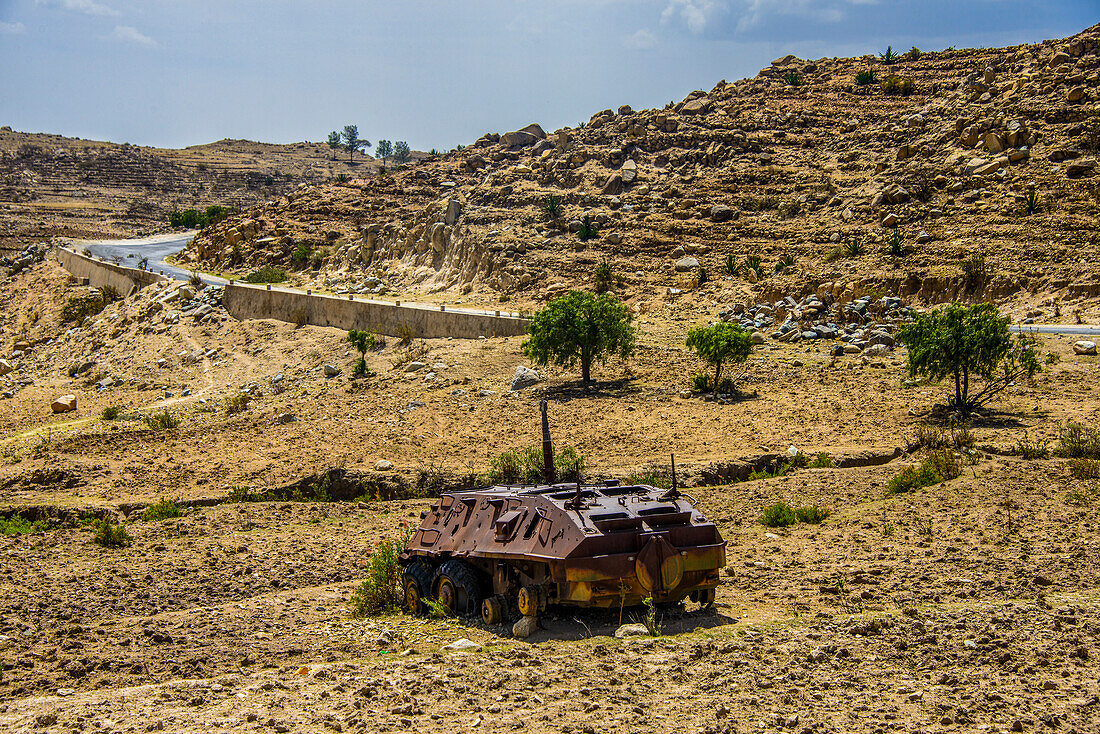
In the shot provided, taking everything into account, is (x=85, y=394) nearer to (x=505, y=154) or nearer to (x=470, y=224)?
(x=470, y=224)

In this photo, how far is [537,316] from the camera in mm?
26141

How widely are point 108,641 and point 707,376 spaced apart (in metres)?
17.2

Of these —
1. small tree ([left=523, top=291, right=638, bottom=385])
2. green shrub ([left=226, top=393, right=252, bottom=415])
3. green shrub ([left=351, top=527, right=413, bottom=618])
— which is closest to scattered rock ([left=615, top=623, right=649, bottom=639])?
green shrub ([left=351, top=527, right=413, bottom=618])

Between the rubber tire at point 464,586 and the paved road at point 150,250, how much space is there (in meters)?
38.3

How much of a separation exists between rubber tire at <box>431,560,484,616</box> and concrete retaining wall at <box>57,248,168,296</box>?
40.6 m

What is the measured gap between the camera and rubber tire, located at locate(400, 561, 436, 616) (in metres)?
10.9

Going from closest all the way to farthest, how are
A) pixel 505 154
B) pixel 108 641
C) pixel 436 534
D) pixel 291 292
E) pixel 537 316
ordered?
pixel 108 641, pixel 436 534, pixel 537 316, pixel 291 292, pixel 505 154

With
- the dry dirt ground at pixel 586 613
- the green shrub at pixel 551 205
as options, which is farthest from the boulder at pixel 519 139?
the dry dirt ground at pixel 586 613

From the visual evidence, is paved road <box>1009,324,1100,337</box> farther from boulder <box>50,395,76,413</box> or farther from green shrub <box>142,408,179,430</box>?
boulder <box>50,395,76,413</box>

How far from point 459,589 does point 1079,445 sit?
1109cm

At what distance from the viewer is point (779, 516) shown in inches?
553

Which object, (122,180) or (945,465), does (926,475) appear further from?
(122,180)

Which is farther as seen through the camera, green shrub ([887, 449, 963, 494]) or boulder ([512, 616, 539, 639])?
green shrub ([887, 449, 963, 494])

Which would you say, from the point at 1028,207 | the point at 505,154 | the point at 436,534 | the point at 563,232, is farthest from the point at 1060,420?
the point at 505,154
